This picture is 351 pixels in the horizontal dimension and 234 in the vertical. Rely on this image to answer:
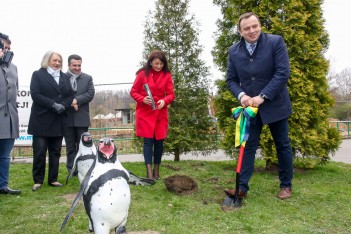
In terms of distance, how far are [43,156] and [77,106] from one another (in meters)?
0.86

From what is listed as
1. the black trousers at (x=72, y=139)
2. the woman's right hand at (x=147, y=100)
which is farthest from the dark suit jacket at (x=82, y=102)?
the woman's right hand at (x=147, y=100)

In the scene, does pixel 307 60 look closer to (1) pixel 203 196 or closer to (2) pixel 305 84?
(2) pixel 305 84

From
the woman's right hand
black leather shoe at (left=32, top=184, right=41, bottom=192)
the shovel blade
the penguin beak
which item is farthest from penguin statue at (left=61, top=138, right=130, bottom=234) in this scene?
black leather shoe at (left=32, top=184, right=41, bottom=192)

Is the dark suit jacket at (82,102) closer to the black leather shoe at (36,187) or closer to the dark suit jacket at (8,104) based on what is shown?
the dark suit jacket at (8,104)

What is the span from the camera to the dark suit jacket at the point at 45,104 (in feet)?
16.5

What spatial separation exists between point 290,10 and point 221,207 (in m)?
3.58

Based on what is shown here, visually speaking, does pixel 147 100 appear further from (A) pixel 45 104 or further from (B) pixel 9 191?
(B) pixel 9 191

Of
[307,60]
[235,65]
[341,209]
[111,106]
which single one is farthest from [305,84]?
[111,106]

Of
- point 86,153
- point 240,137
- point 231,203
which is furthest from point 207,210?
point 86,153

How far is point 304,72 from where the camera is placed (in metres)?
5.91

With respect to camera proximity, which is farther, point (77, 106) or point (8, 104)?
point (77, 106)

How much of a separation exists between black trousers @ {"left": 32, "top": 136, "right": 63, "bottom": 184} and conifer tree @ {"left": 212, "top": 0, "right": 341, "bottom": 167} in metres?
2.87

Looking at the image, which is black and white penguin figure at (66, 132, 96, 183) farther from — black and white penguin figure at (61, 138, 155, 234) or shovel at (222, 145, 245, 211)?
shovel at (222, 145, 245, 211)

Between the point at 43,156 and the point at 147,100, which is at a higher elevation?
the point at 147,100
